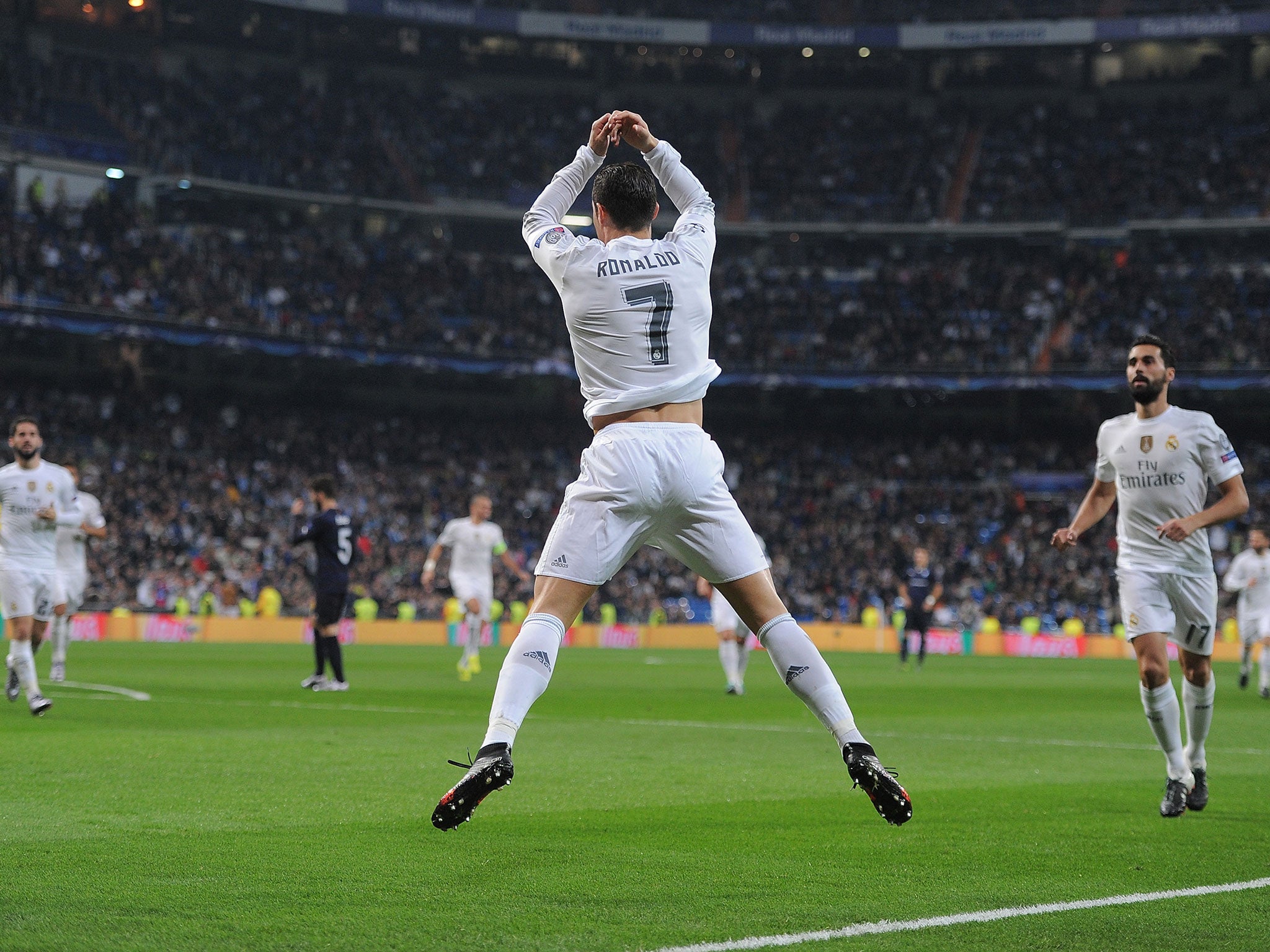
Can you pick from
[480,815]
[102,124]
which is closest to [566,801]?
[480,815]

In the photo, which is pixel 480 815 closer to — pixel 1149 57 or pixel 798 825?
pixel 798 825

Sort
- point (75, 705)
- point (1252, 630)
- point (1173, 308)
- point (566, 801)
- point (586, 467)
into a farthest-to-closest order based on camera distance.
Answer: point (1173, 308)
point (1252, 630)
point (75, 705)
point (566, 801)
point (586, 467)

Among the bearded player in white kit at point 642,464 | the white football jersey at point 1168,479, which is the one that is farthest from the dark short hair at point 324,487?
the bearded player in white kit at point 642,464

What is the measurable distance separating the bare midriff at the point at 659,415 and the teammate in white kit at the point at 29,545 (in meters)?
8.81

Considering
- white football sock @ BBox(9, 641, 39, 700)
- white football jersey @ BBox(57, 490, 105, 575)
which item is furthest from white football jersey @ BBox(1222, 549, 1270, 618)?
white football sock @ BBox(9, 641, 39, 700)

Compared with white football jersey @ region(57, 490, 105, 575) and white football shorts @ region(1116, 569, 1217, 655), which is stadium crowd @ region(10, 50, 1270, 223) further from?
white football shorts @ region(1116, 569, 1217, 655)

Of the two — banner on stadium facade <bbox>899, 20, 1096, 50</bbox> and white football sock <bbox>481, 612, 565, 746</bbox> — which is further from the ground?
banner on stadium facade <bbox>899, 20, 1096, 50</bbox>

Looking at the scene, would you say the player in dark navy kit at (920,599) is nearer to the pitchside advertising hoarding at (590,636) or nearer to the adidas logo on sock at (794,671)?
the pitchside advertising hoarding at (590,636)

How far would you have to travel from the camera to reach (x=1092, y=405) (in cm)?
5050

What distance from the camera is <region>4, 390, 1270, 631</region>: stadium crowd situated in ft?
131

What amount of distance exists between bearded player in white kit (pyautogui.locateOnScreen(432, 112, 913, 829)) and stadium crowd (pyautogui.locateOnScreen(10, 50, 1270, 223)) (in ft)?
140

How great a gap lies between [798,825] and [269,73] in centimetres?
4742

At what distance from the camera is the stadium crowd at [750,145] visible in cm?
4778

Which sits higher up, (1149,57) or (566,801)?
(1149,57)
